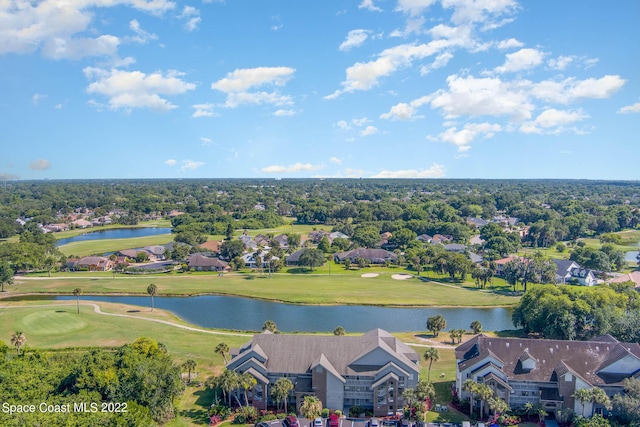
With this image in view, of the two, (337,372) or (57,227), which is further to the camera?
(57,227)

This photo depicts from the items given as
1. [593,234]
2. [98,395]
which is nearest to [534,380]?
[98,395]

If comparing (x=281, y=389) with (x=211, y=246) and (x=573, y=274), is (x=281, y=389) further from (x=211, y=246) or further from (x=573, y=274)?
(x=211, y=246)

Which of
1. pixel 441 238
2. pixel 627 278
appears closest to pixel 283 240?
pixel 441 238

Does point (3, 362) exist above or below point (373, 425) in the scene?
above

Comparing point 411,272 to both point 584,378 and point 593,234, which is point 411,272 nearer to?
point 584,378

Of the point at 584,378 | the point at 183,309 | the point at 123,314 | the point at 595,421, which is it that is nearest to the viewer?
the point at 595,421

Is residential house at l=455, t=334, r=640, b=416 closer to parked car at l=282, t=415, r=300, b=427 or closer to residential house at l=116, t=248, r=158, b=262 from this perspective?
parked car at l=282, t=415, r=300, b=427
